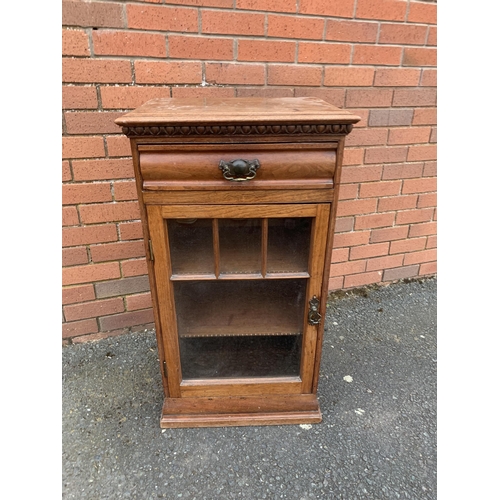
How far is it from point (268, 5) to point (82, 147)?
1.00m

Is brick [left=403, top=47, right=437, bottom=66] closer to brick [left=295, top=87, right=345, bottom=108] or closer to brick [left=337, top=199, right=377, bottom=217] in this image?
brick [left=295, top=87, right=345, bottom=108]

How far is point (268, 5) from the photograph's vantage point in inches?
62.0

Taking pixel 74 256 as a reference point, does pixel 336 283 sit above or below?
below

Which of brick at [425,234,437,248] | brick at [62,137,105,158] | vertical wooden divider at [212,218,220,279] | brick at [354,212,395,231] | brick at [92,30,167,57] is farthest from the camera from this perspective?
brick at [425,234,437,248]

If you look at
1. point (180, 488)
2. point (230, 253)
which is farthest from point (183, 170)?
point (180, 488)

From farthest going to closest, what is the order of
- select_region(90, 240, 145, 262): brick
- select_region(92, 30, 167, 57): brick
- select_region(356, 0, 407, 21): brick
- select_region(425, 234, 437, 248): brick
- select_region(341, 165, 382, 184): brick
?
select_region(425, 234, 437, 248): brick, select_region(341, 165, 382, 184): brick, select_region(90, 240, 145, 262): brick, select_region(356, 0, 407, 21): brick, select_region(92, 30, 167, 57): brick

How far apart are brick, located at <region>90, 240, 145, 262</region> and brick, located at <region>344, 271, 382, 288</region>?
1.26m

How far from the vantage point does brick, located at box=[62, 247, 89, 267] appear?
1.77 m

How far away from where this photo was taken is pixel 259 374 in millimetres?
1476

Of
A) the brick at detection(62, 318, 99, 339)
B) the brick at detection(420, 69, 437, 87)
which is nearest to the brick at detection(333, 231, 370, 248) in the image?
the brick at detection(420, 69, 437, 87)

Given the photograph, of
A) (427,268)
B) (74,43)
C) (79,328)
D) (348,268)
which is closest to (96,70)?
(74,43)

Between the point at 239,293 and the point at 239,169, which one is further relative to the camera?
the point at 239,293

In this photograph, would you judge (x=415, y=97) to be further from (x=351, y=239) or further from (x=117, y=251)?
(x=117, y=251)

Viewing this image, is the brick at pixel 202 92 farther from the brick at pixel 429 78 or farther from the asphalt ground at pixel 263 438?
the asphalt ground at pixel 263 438
